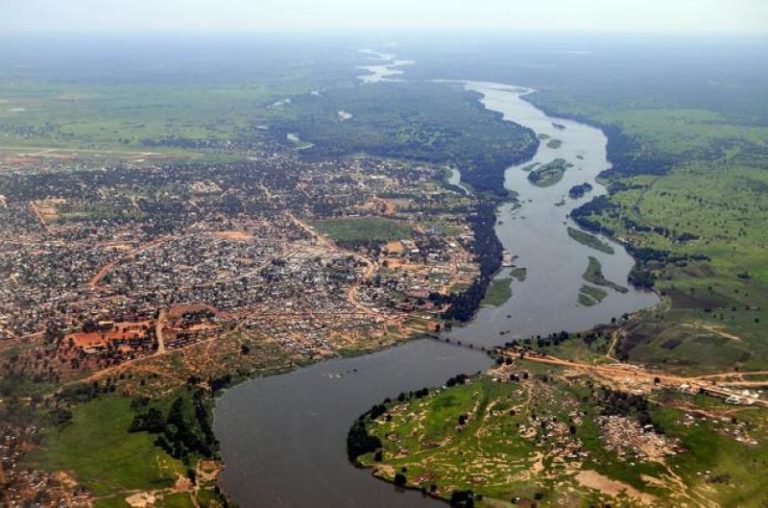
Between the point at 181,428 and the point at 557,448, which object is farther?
the point at 181,428

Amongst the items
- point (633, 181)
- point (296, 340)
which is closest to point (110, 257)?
point (296, 340)

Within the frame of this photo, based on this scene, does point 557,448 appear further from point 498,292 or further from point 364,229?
point 364,229

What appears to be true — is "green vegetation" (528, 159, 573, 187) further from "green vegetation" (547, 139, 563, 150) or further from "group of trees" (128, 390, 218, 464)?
"group of trees" (128, 390, 218, 464)

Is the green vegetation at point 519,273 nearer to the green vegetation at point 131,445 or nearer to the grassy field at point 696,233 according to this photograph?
the grassy field at point 696,233

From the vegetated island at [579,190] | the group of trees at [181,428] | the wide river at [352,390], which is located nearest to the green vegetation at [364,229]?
the wide river at [352,390]

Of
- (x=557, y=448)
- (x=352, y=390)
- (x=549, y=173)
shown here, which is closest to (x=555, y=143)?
(x=549, y=173)

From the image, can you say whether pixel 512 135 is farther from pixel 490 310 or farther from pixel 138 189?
pixel 490 310
